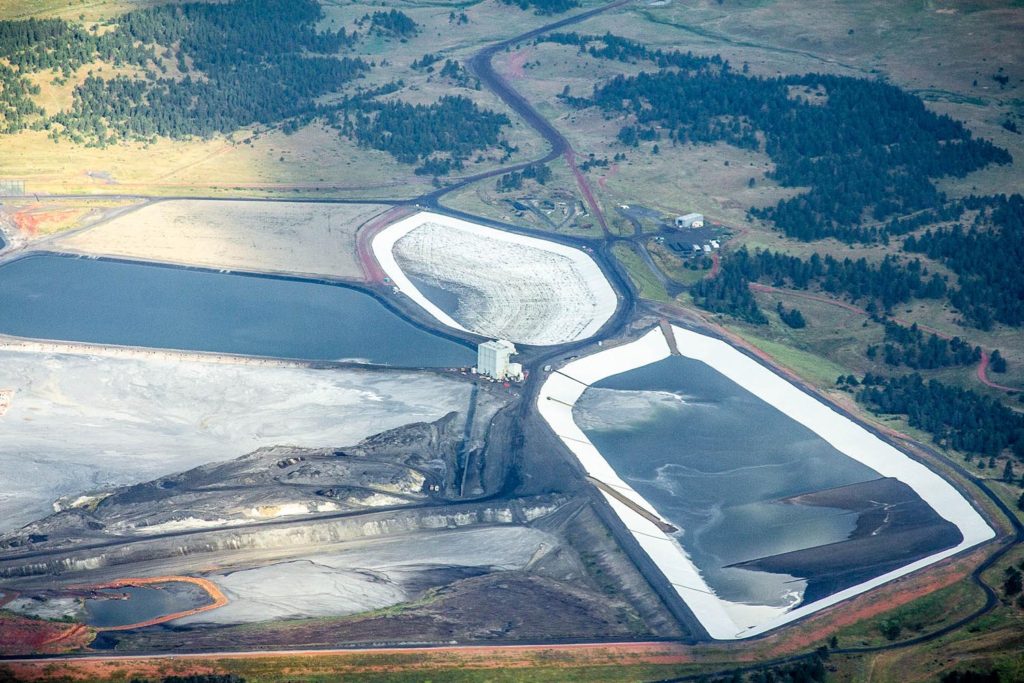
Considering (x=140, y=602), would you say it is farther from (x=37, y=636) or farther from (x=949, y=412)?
(x=949, y=412)

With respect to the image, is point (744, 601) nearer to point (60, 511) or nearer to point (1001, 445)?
point (1001, 445)

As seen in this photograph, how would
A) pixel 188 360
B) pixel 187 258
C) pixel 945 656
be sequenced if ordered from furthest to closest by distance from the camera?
pixel 187 258, pixel 188 360, pixel 945 656

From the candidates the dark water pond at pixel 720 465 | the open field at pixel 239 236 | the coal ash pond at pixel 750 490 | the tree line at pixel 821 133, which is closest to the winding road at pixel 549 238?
the open field at pixel 239 236

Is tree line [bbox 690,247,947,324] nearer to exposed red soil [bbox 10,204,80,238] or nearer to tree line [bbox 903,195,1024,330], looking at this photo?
tree line [bbox 903,195,1024,330]

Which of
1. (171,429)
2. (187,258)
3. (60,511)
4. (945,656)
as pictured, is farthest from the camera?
(187,258)

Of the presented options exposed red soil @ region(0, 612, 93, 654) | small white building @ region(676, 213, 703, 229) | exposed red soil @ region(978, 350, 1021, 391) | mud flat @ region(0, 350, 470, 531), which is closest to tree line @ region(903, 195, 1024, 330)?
exposed red soil @ region(978, 350, 1021, 391)

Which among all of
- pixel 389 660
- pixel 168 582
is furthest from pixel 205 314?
pixel 389 660

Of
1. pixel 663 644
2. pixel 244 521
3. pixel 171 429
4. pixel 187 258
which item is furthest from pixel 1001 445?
pixel 187 258
